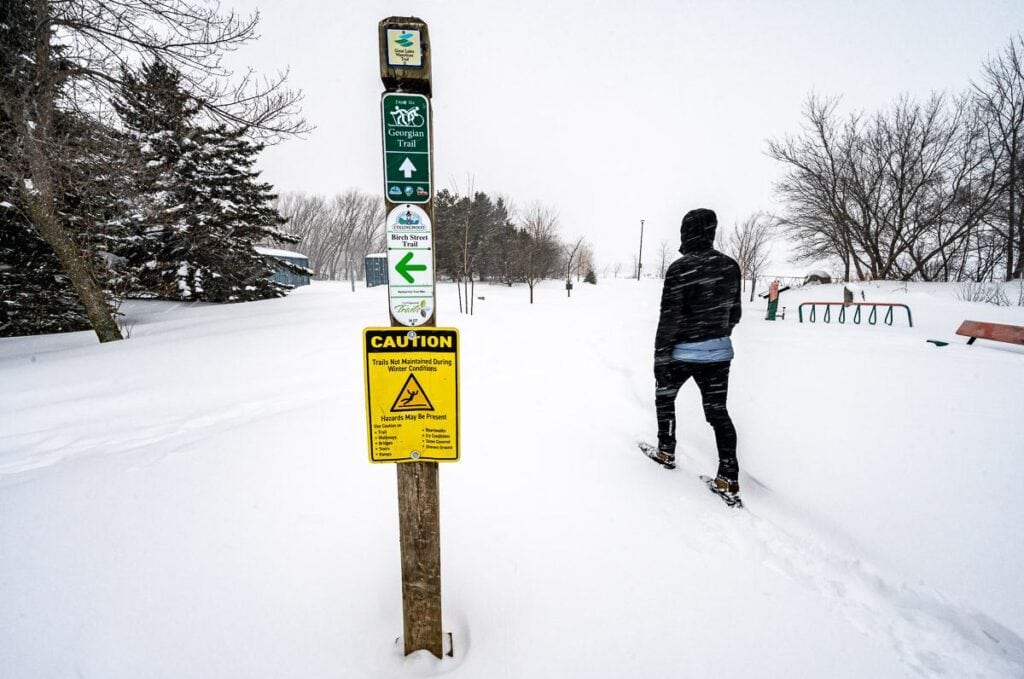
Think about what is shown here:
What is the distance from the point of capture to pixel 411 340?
52.1 inches

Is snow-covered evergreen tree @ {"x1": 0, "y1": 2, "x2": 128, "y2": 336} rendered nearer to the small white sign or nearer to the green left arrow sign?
the small white sign

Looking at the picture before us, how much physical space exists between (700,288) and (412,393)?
2188 millimetres

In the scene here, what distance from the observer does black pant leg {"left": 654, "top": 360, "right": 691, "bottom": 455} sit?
9.45ft

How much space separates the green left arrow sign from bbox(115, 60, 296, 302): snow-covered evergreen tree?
53.7 ft

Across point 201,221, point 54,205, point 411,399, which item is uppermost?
point 201,221

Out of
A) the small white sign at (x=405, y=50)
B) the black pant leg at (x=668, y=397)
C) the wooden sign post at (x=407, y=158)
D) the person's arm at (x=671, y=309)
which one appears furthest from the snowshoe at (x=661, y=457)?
the small white sign at (x=405, y=50)

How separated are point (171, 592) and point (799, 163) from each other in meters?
28.3

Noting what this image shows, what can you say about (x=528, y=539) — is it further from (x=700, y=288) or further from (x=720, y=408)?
(x=700, y=288)

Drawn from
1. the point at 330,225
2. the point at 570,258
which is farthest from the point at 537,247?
the point at 330,225

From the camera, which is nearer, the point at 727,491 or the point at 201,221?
the point at 727,491

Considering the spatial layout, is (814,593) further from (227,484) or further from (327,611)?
(227,484)

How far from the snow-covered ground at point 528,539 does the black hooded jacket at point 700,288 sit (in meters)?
1.25

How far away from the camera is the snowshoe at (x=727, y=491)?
2.70 m

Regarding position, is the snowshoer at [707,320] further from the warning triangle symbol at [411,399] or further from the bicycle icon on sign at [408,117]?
the bicycle icon on sign at [408,117]
